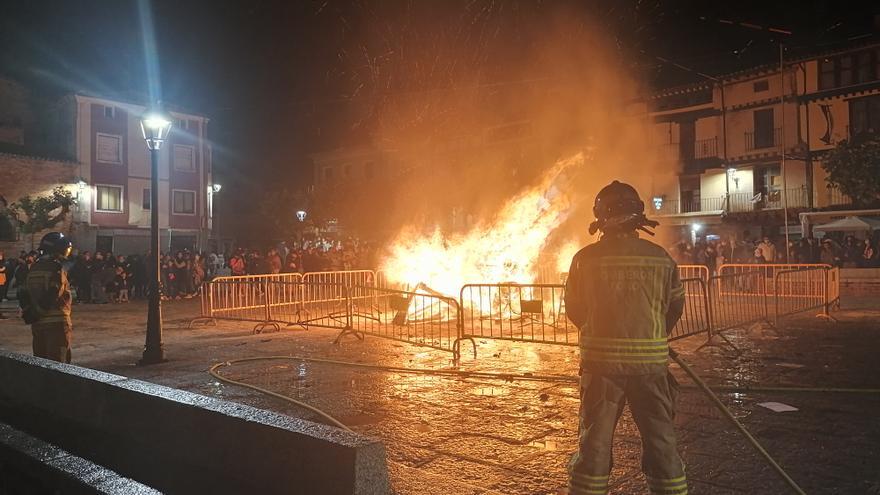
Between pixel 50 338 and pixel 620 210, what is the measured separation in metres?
6.28

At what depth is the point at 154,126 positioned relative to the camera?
9031 millimetres

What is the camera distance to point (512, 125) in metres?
18.5

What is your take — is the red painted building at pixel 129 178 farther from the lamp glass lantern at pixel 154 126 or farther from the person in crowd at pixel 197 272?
the lamp glass lantern at pixel 154 126

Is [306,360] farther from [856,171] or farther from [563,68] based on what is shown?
[856,171]

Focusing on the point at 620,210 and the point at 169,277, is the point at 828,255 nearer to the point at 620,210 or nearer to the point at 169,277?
the point at 620,210

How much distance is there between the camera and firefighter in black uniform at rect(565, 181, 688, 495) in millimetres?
3260

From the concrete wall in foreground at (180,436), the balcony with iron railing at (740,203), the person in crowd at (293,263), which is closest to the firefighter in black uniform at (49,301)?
the concrete wall in foreground at (180,436)

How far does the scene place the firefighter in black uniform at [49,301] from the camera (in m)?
6.47

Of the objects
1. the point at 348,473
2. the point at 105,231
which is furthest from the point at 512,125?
the point at 105,231

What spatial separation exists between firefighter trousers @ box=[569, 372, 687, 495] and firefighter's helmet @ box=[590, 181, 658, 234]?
875mm

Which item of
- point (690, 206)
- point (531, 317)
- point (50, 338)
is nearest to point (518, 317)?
point (531, 317)

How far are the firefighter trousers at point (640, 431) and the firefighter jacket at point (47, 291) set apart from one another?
5.85 meters

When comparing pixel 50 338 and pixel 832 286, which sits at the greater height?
pixel 832 286

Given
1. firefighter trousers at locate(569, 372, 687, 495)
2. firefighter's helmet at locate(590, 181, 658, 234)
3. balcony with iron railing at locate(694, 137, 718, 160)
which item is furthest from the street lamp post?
balcony with iron railing at locate(694, 137, 718, 160)
